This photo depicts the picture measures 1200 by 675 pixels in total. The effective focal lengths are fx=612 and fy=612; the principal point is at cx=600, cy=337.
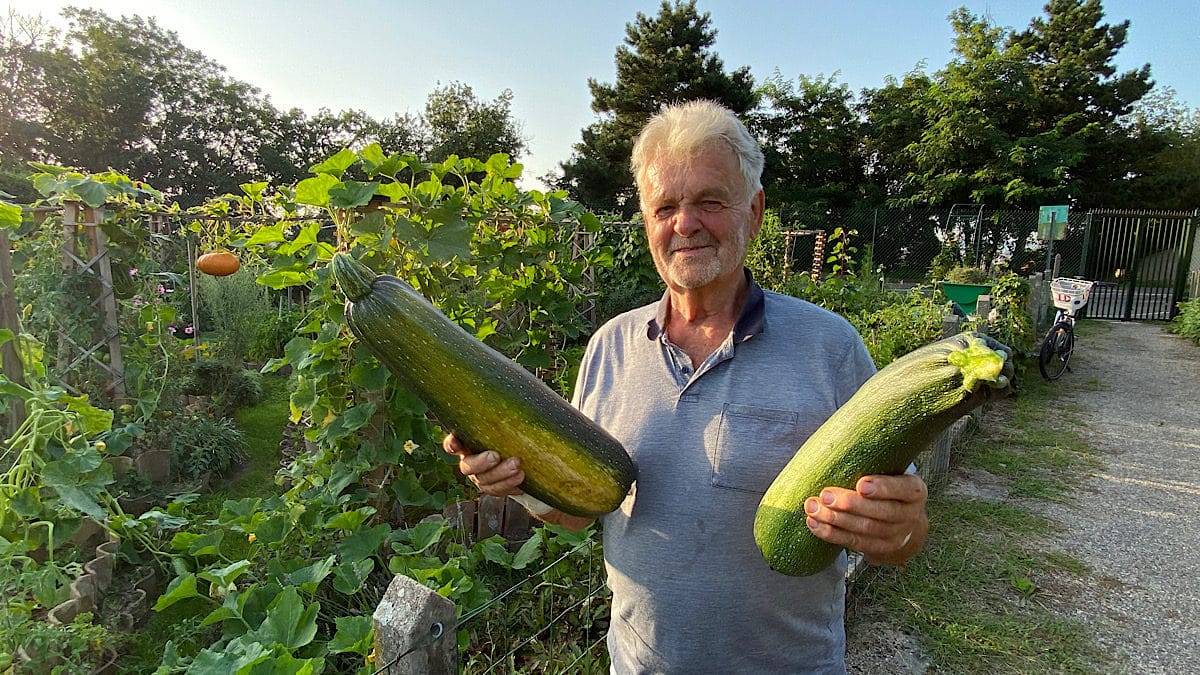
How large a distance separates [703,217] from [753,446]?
0.51m

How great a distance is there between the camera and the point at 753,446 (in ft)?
4.02

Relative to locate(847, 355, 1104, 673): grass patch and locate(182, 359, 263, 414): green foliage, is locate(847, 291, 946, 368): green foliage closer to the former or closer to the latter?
locate(847, 355, 1104, 673): grass patch

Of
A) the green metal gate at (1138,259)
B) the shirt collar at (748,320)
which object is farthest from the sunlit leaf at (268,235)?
the green metal gate at (1138,259)

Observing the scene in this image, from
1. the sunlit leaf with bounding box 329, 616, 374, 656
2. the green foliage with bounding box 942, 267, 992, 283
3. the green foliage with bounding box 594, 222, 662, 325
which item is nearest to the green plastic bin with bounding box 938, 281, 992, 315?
the green foliage with bounding box 942, 267, 992, 283

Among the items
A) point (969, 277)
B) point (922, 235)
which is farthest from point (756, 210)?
point (922, 235)

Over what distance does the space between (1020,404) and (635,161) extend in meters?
6.58

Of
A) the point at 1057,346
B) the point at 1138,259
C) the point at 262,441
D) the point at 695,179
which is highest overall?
the point at 695,179

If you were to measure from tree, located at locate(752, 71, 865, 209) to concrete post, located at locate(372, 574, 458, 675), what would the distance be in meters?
26.8

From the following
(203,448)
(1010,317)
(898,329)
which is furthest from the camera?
(1010,317)

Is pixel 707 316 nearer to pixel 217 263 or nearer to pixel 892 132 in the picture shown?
pixel 217 263

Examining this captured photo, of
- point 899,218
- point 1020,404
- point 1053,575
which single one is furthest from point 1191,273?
point 1053,575

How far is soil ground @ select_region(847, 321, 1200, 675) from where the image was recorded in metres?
2.70

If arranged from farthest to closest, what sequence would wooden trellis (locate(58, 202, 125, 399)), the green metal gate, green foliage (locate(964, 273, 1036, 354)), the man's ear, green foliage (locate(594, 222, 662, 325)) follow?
the green metal gate
green foliage (locate(594, 222, 662, 325))
green foliage (locate(964, 273, 1036, 354))
wooden trellis (locate(58, 202, 125, 399))
the man's ear

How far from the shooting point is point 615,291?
8.11 metres
